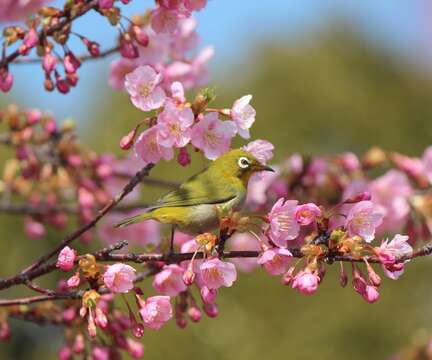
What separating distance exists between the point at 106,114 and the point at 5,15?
11023 mm

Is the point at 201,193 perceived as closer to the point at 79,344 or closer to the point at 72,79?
the point at 72,79

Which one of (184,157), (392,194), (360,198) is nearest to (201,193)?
(184,157)

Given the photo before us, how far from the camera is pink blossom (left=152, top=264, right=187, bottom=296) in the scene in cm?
190

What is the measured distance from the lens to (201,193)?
212 cm

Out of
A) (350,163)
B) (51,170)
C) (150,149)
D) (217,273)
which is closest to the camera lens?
(217,273)

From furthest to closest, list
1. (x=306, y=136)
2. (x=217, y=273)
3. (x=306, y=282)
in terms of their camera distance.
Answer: (x=306, y=136)
(x=217, y=273)
(x=306, y=282)

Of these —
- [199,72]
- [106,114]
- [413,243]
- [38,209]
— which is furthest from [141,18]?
[106,114]

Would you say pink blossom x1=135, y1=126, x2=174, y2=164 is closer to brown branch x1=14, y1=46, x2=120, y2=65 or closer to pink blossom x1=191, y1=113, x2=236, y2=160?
pink blossom x1=191, y1=113, x2=236, y2=160

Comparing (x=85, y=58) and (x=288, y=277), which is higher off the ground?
(x=85, y=58)

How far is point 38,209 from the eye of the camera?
3.02 m

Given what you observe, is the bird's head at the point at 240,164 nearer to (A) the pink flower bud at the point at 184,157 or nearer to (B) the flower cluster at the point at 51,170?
(A) the pink flower bud at the point at 184,157

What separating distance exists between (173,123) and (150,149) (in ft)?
0.33

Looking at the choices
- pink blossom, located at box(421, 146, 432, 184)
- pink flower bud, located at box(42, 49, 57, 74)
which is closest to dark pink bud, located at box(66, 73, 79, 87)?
pink flower bud, located at box(42, 49, 57, 74)

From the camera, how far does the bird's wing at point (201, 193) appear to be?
82.1 inches
